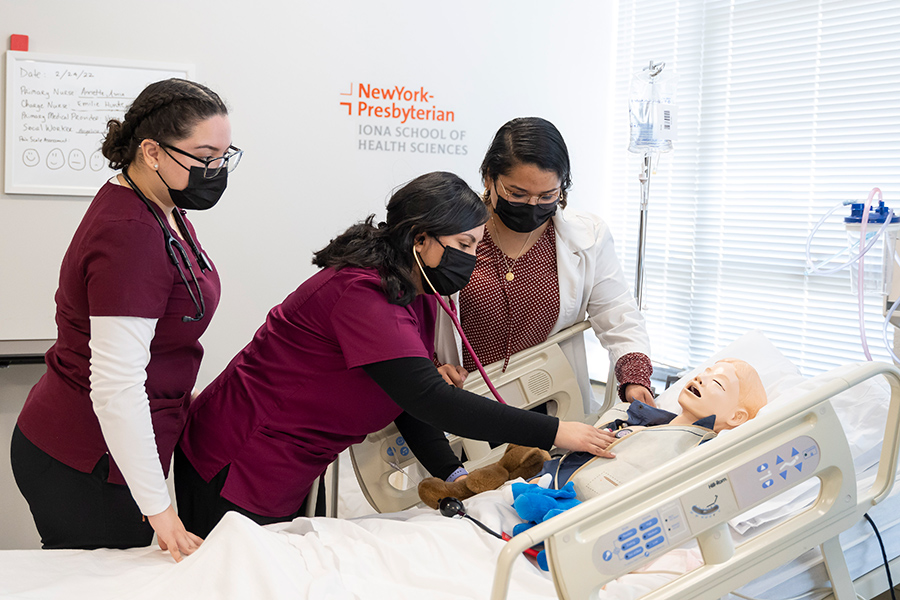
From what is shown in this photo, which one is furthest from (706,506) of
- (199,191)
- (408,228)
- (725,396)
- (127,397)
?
(199,191)

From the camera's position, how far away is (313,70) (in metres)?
2.87

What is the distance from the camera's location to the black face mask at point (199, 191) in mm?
1409

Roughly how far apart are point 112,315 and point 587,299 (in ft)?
4.38

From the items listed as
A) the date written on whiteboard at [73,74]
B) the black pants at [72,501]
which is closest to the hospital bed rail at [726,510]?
the black pants at [72,501]

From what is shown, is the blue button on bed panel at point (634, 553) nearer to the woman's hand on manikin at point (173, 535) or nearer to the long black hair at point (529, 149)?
the woman's hand on manikin at point (173, 535)

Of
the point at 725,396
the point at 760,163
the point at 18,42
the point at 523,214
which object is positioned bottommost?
the point at 725,396

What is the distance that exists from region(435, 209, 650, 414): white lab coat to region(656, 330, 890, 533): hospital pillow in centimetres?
24

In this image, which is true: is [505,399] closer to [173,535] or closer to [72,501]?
[173,535]

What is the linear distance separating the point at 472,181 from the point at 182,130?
6.80 feet

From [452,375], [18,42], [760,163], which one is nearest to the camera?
[452,375]

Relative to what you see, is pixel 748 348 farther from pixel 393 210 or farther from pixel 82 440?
pixel 82 440

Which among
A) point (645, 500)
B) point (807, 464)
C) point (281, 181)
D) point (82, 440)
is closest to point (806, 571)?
point (807, 464)

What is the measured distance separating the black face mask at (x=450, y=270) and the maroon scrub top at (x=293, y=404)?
84 mm

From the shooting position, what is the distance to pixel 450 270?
1.54 metres
